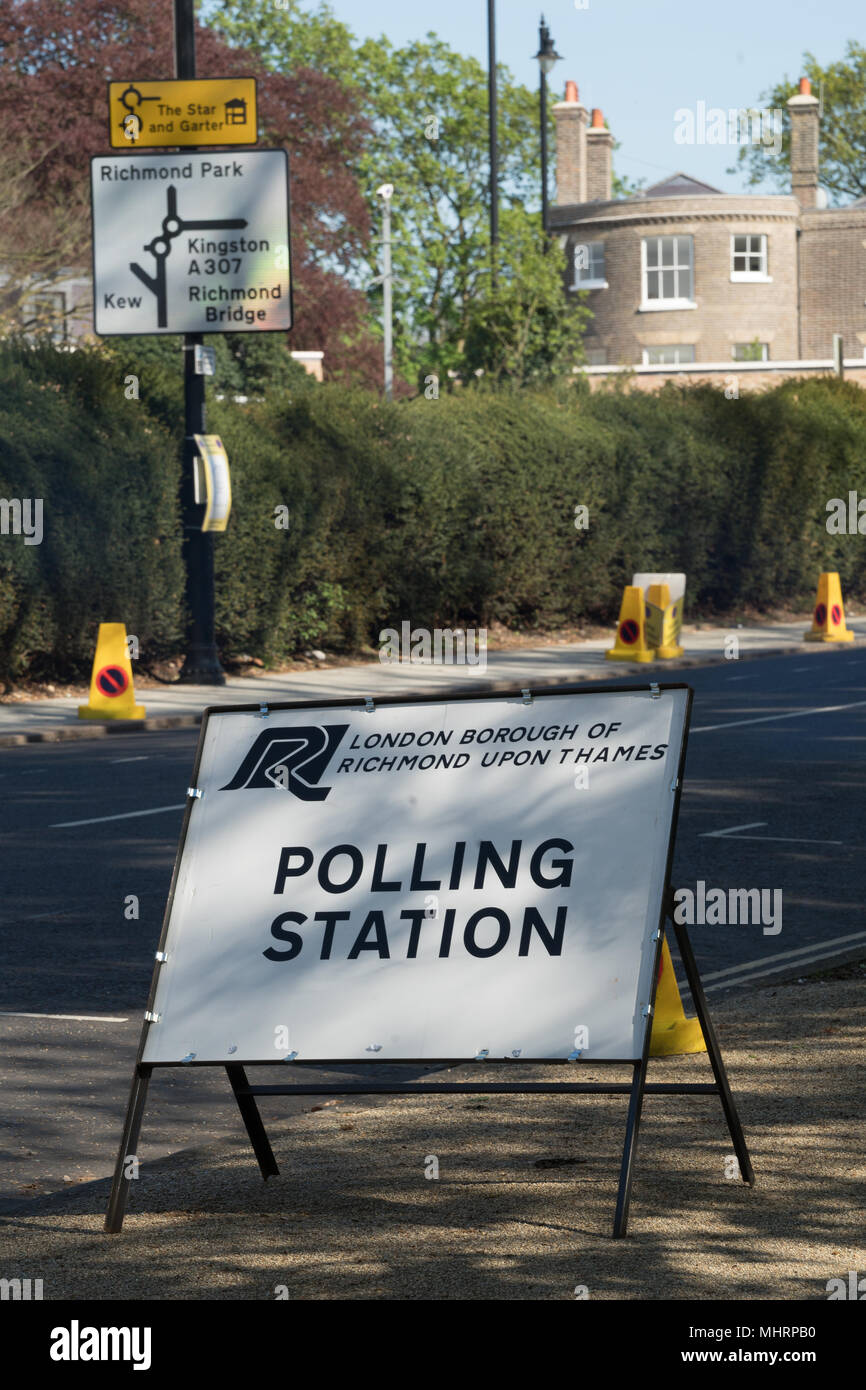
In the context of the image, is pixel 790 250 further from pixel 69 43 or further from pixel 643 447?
pixel 643 447

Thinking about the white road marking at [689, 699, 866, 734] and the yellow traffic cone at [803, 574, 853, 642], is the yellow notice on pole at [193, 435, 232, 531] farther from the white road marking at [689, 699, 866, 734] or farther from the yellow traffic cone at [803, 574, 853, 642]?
the yellow traffic cone at [803, 574, 853, 642]

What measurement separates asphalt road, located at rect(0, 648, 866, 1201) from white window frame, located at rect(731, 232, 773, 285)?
165 ft

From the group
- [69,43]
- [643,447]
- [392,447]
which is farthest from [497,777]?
[69,43]

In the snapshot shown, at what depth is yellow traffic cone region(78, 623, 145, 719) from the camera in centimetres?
1909

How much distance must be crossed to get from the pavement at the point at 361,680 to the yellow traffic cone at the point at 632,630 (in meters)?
0.24

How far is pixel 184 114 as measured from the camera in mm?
21922

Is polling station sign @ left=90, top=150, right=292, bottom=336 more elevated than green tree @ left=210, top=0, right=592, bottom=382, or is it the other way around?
green tree @ left=210, top=0, right=592, bottom=382

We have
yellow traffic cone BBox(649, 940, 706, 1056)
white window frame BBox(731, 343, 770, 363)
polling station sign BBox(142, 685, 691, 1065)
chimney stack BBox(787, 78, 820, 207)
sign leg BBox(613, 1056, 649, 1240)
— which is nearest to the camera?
sign leg BBox(613, 1056, 649, 1240)

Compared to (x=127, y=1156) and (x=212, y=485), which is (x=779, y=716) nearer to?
(x=212, y=485)

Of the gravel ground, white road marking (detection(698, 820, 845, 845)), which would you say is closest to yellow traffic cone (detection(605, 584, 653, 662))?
white road marking (detection(698, 820, 845, 845))

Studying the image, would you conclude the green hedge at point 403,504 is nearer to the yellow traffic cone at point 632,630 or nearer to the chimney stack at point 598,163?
the yellow traffic cone at point 632,630

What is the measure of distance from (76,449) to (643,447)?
41.3 ft

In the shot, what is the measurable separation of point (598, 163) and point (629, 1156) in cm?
7115

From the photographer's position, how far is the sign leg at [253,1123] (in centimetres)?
523
